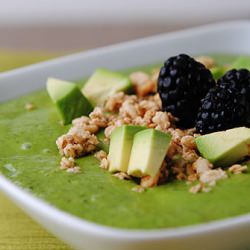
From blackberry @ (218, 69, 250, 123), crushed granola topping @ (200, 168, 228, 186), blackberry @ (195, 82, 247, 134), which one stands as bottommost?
crushed granola topping @ (200, 168, 228, 186)

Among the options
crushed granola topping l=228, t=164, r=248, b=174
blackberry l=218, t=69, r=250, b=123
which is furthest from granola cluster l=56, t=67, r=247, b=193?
blackberry l=218, t=69, r=250, b=123

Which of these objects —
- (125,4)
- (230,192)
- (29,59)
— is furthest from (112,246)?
(125,4)

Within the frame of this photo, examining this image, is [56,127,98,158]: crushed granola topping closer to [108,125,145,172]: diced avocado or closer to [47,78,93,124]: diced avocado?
[108,125,145,172]: diced avocado

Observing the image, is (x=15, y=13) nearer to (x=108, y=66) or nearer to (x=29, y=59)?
(x=29, y=59)

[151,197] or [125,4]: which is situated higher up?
[151,197]

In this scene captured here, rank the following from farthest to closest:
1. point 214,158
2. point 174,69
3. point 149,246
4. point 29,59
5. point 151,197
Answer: point 29,59 → point 174,69 → point 214,158 → point 151,197 → point 149,246

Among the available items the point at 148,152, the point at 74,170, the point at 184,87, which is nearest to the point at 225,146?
the point at 148,152

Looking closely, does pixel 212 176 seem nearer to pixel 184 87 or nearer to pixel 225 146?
pixel 225 146
